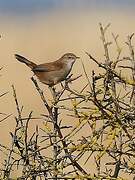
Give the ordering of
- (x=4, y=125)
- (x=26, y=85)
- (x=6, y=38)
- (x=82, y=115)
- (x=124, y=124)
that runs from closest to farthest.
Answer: (x=124, y=124), (x=82, y=115), (x=4, y=125), (x=26, y=85), (x=6, y=38)

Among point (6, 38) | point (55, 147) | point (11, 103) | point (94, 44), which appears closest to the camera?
point (55, 147)

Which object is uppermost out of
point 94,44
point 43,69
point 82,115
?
point 94,44

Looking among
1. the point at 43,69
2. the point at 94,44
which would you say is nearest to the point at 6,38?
the point at 94,44

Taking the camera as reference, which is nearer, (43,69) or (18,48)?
(43,69)

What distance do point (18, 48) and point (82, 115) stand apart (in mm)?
14387

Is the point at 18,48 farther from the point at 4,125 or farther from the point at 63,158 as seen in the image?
the point at 63,158

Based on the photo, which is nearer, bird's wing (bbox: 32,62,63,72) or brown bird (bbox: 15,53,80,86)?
brown bird (bbox: 15,53,80,86)

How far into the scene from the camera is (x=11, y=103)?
11.4 meters

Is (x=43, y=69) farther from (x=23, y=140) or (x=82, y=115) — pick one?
(x=82, y=115)

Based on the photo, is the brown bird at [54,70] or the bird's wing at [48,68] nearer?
the brown bird at [54,70]

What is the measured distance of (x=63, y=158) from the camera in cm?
212

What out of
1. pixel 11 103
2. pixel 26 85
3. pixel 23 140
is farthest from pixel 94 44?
pixel 23 140

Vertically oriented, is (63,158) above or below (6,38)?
below

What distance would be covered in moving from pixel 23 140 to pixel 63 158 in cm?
51
